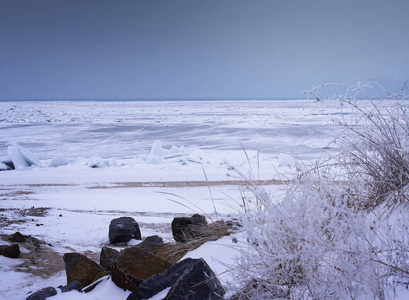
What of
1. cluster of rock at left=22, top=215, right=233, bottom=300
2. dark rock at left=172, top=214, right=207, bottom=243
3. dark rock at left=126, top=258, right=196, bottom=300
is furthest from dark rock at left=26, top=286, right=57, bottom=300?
dark rock at left=172, top=214, right=207, bottom=243

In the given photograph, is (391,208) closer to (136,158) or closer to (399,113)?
(399,113)

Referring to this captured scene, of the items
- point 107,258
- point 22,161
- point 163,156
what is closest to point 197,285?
point 107,258

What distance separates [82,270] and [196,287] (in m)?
1.64

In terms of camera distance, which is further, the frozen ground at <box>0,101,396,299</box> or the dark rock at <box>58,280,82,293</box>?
the frozen ground at <box>0,101,396,299</box>

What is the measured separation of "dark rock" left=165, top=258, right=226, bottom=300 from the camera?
2.04 metres

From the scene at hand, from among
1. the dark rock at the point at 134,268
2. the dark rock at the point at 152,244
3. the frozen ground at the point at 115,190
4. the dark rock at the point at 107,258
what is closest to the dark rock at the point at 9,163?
the frozen ground at the point at 115,190

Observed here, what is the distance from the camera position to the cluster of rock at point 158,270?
6.82 feet

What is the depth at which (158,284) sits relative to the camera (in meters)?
2.34

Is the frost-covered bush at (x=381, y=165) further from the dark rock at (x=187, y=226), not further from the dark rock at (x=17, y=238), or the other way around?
the dark rock at (x=17, y=238)

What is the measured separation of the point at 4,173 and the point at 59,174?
1.85 m

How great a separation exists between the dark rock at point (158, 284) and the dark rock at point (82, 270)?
1.05 m

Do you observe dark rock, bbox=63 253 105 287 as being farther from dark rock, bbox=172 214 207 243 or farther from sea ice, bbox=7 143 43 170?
sea ice, bbox=7 143 43 170

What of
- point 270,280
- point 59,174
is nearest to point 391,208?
point 270,280

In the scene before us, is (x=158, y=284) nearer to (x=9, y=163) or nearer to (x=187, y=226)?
(x=187, y=226)
